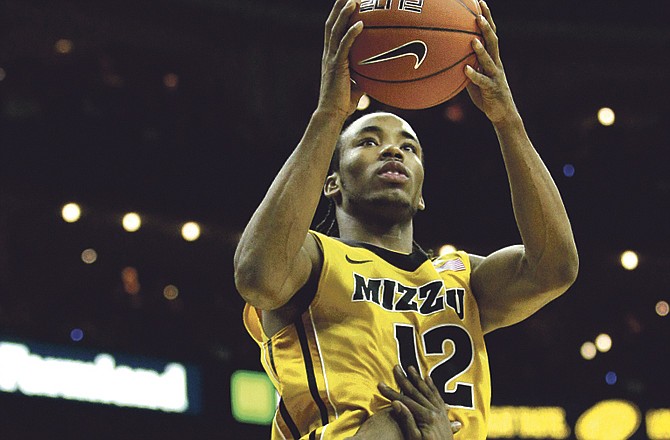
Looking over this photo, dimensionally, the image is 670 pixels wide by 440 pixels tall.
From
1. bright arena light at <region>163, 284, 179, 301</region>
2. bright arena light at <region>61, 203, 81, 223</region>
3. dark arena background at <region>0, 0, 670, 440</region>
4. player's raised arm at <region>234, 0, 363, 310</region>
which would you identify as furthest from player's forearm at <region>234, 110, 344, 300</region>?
bright arena light at <region>163, 284, 179, 301</region>

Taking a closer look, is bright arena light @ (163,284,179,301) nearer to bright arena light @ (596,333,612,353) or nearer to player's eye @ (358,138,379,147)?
bright arena light @ (596,333,612,353)

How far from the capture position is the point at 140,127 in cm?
1102

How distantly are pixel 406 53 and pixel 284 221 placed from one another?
0.62m

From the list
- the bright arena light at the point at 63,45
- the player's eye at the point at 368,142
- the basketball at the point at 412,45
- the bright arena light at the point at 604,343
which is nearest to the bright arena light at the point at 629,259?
the bright arena light at the point at 604,343

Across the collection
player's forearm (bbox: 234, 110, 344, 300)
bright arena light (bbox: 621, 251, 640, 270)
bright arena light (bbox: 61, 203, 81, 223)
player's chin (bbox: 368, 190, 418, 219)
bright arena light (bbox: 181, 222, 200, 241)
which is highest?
bright arena light (bbox: 61, 203, 81, 223)

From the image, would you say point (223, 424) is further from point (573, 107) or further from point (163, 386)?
point (573, 107)

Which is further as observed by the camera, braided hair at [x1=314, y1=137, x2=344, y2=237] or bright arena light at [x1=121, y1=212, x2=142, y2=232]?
bright arena light at [x1=121, y1=212, x2=142, y2=232]

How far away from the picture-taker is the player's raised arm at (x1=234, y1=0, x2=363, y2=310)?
10.3 feet

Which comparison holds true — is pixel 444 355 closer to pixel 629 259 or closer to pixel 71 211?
pixel 71 211

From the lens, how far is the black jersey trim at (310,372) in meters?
3.23

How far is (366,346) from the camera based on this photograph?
3.27 metres

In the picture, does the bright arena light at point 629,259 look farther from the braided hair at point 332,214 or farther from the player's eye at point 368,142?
the player's eye at point 368,142

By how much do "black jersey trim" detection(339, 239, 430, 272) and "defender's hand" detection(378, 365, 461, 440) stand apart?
0.40 m

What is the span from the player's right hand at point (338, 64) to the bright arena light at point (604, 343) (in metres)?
8.88
